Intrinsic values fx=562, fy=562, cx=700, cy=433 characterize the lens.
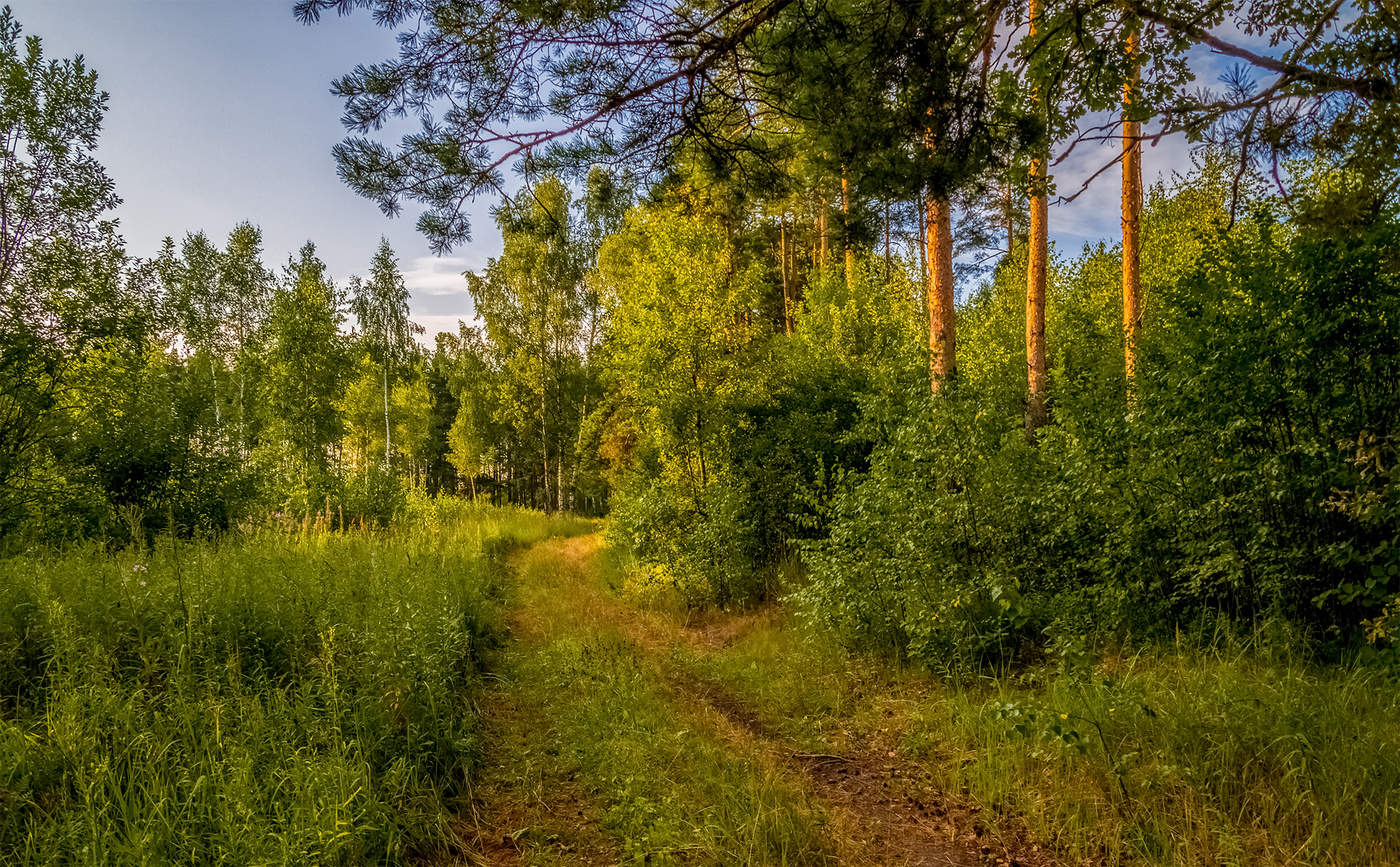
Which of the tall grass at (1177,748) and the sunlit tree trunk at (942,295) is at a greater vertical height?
the sunlit tree trunk at (942,295)

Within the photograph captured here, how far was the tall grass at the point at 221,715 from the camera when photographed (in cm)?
240

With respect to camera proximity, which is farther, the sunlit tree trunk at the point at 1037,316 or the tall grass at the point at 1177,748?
the sunlit tree trunk at the point at 1037,316

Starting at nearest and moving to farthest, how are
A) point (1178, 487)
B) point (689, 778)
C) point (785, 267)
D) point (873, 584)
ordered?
1. point (689, 778)
2. point (1178, 487)
3. point (873, 584)
4. point (785, 267)

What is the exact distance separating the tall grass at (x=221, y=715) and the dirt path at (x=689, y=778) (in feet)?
1.00

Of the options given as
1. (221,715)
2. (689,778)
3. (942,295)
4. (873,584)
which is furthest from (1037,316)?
(221,715)

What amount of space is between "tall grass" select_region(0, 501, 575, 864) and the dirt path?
1.00ft

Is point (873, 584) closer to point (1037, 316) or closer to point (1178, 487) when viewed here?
point (1178, 487)

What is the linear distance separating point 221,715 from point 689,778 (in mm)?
2600

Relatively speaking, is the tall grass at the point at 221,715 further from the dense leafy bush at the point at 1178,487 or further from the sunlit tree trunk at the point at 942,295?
the sunlit tree trunk at the point at 942,295

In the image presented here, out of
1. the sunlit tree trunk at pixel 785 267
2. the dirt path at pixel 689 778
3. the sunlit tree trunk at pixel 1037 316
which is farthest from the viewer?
the sunlit tree trunk at pixel 785 267

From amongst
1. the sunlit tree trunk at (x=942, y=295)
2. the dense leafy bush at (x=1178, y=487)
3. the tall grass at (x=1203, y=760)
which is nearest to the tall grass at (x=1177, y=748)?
the tall grass at (x=1203, y=760)

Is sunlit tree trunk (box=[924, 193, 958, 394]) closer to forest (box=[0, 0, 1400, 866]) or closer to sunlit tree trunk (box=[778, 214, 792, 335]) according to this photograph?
forest (box=[0, 0, 1400, 866])

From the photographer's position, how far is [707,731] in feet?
13.7

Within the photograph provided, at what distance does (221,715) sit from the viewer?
118 inches
